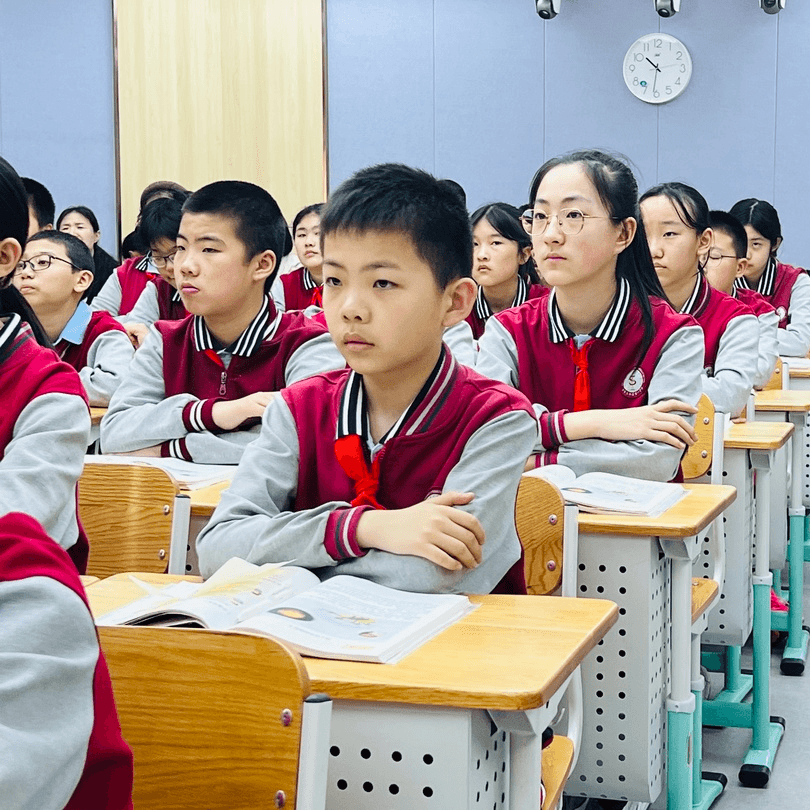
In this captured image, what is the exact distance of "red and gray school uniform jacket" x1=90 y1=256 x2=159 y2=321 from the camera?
18.5 ft

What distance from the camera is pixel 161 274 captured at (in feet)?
14.9

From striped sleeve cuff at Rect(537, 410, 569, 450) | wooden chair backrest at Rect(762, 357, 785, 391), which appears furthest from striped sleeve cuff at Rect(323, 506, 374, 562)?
wooden chair backrest at Rect(762, 357, 785, 391)

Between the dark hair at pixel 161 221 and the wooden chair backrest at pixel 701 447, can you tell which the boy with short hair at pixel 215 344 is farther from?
the dark hair at pixel 161 221

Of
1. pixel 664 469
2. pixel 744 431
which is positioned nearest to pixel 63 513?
pixel 664 469

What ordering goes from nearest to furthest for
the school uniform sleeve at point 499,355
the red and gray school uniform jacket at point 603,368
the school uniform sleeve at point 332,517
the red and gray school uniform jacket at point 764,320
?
the school uniform sleeve at point 332,517 → the red and gray school uniform jacket at point 603,368 → the school uniform sleeve at point 499,355 → the red and gray school uniform jacket at point 764,320

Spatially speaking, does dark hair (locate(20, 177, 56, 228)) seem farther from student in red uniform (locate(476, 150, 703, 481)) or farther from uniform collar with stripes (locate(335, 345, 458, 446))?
uniform collar with stripes (locate(335, 345, 458, 446))

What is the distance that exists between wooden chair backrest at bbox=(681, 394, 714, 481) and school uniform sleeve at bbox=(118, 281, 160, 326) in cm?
233

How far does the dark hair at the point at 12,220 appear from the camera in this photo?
1612 millimetres

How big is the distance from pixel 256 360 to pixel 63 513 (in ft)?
4.13

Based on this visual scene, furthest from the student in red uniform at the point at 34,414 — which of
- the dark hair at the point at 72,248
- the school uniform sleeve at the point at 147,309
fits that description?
the school uniform sleeve at the point at 147,309

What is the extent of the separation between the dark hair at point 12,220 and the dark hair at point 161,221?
2.73m

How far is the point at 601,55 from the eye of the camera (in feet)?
25.7

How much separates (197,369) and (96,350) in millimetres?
939

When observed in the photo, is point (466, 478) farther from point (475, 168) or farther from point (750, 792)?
point (475, 168)
